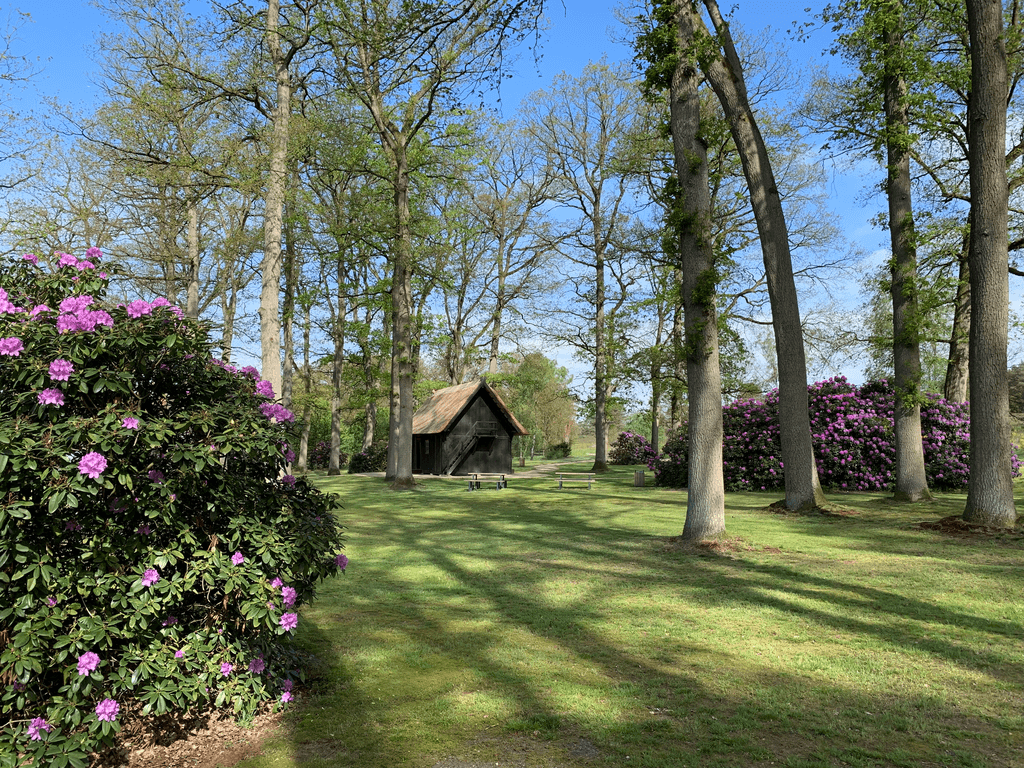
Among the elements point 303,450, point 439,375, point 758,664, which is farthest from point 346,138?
point 439,375

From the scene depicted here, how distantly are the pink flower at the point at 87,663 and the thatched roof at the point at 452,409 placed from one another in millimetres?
27626

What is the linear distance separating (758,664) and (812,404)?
59.2 ft

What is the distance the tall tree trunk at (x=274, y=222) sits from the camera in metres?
13.7

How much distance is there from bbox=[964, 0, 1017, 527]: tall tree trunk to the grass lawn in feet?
3.48

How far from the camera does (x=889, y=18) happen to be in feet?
46.8

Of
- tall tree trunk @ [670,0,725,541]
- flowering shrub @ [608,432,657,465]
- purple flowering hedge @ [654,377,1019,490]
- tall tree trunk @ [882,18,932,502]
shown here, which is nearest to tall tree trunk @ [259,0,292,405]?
tall tree trunk @ [670,0,725,541]

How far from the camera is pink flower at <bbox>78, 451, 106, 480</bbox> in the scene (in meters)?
3.48

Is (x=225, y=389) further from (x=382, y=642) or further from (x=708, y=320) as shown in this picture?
(x=708, y=320)

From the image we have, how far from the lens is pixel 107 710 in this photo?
11.4 feet

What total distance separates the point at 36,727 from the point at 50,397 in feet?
6.04

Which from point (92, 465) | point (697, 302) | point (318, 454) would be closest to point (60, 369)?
point (92, 465)

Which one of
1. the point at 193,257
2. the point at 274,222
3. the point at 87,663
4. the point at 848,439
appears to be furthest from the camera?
the point at 193,257

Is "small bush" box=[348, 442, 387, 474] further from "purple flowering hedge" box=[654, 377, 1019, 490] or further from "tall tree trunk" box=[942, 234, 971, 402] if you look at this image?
"tall tree trunk" box=[942, 234, 971, 402]

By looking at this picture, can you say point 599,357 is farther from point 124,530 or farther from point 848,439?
point 124,530
